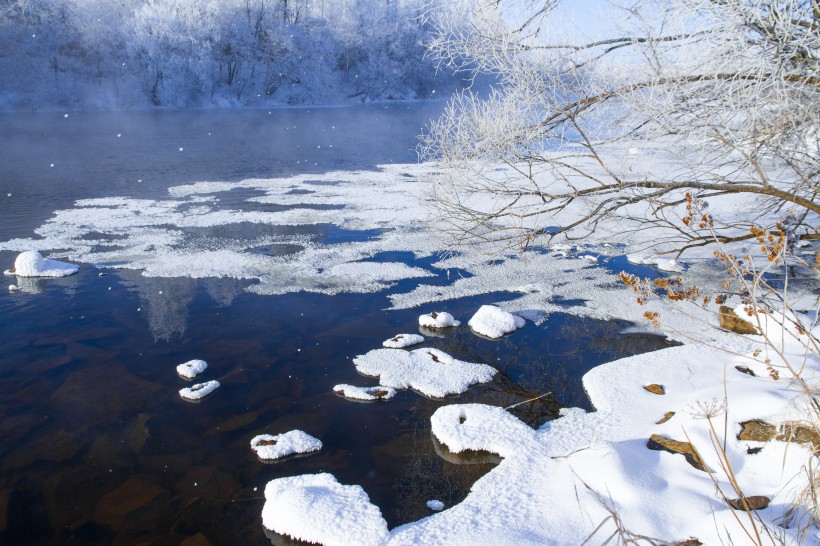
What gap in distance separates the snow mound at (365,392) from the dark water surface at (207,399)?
0.28ft

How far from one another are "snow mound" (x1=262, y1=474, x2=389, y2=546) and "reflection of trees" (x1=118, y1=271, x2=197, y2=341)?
11.1 ft

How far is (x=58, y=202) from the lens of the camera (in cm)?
1366

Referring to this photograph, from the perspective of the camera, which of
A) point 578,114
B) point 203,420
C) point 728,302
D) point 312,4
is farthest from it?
point 312,4

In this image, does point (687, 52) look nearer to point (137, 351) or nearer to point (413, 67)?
point (137, 351)

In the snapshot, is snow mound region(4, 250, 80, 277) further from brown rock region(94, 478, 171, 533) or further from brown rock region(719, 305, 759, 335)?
brown rock region(719, 305, 759, 335)

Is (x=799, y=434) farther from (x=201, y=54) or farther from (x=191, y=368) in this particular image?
(x=201, y=54)

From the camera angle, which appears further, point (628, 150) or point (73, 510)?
point (628, 150)

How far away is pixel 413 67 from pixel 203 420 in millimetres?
55334

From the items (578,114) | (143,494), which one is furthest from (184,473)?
(578,114)

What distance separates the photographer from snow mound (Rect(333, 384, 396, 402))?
18.1ft

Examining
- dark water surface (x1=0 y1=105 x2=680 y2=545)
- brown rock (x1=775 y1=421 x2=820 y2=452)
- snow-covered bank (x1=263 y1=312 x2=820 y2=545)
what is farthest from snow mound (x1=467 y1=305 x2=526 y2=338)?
brown rock (x1=775 y1=421 x2=820 y2=452)

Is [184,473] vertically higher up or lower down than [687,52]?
lower down

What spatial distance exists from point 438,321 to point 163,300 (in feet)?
12.5

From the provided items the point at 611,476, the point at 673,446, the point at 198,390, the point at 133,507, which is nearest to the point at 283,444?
the point at 133,507
